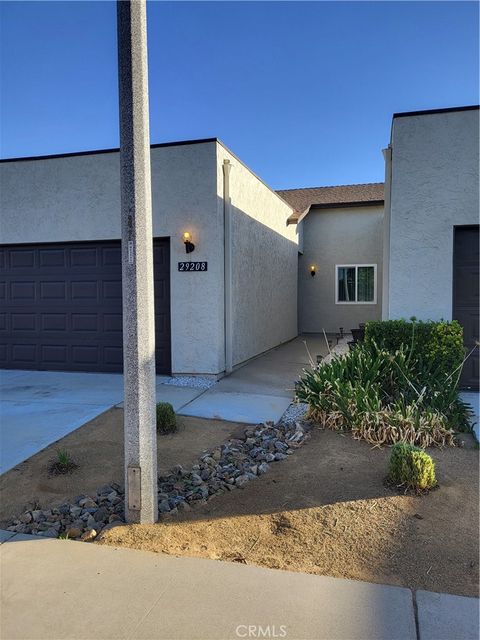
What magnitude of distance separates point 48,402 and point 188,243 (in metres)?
3.50

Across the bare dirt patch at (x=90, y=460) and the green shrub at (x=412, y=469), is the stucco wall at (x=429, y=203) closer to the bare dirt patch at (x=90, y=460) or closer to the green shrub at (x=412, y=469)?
the bare dirt patch at (x=90, y=460)

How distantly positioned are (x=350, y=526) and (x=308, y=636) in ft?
3.70

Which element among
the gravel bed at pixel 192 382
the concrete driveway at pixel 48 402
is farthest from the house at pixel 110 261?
the concrete driveway at pixel 48 402

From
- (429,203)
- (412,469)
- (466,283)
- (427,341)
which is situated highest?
(429,203)

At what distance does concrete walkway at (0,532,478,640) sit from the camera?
2.19 m

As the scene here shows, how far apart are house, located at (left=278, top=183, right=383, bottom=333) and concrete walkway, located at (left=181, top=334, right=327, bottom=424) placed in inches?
224

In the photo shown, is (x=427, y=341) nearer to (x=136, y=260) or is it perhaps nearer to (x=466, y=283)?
(x=466, y=283)

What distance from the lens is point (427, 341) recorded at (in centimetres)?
651

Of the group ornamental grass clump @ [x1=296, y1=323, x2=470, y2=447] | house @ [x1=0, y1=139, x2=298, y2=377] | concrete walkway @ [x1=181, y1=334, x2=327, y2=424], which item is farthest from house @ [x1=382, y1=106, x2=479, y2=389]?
house @ [x1=0, y1=139, x2=298, y2=377]

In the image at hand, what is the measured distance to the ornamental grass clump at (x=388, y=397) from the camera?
15.7ft

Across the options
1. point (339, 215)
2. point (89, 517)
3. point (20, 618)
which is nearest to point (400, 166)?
point (89, 517)

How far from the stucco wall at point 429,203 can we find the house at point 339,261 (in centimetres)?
835

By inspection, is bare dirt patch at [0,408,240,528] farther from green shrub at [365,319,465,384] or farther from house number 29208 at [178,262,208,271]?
house number 29208 at [178,262,208,271]

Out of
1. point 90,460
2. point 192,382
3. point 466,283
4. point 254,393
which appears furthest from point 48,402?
point 466,283
